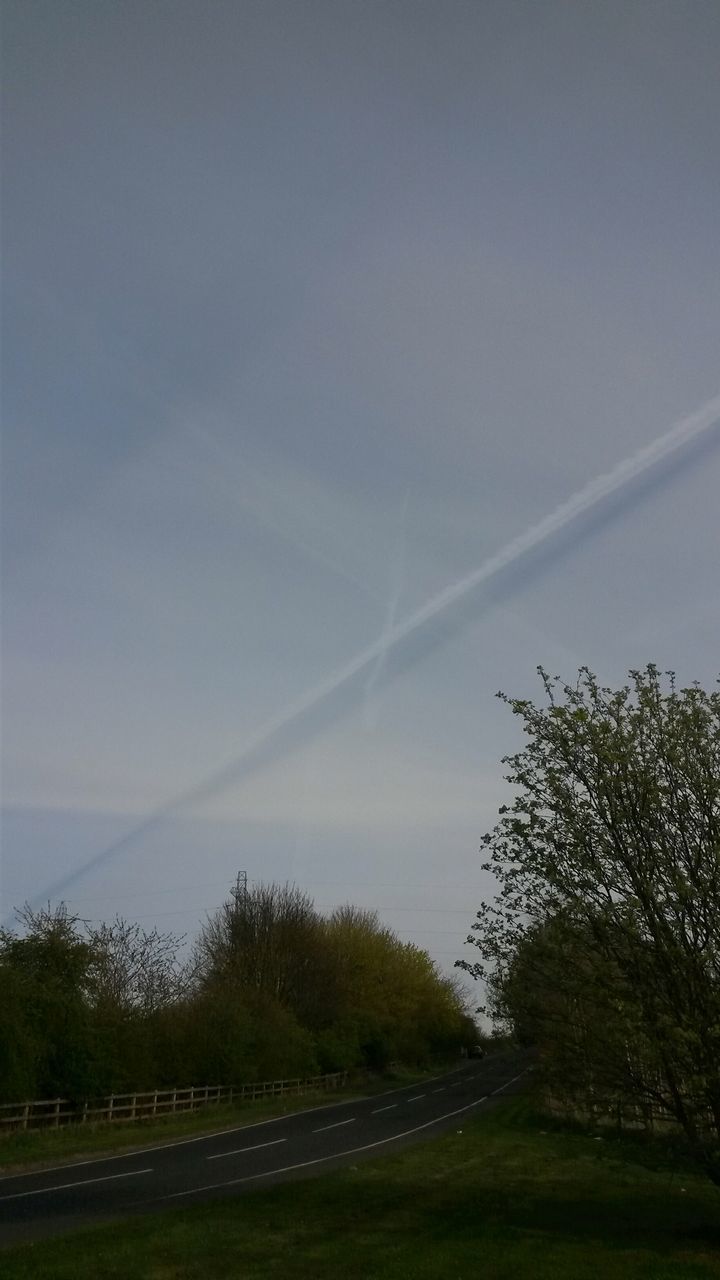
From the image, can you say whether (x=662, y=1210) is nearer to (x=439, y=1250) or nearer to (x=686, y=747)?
(x=439, y=1250)

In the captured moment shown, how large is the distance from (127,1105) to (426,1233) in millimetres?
21704

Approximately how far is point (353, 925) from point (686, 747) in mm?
69919

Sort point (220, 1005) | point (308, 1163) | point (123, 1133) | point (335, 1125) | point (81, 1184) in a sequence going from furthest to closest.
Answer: point (220, 1005) < point (335, 1125) < point (123, 1133) < point (308, 1163) < point (81, 1184)

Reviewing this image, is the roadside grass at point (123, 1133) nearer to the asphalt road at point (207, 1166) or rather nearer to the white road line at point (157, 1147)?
the white road line at point (157, 1147)

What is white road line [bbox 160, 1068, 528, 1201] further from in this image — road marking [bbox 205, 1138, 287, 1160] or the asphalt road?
road marking [bbox 205, 1138, 287, 1160]

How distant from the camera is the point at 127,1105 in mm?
32125

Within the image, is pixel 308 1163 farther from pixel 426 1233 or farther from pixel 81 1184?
pixel 426 1233

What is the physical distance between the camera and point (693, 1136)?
12367 mm

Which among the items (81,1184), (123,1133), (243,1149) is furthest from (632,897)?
(123,1133)

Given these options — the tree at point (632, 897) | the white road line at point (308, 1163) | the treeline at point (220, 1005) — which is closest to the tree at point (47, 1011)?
the treeline at point (220, 1005)

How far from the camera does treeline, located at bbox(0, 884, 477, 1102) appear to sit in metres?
29.0

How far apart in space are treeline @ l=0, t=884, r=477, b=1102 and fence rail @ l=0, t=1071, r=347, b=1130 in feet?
1.38

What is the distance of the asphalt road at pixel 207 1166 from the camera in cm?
1515

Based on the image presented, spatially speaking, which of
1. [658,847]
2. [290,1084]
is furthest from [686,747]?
[290,1084]
